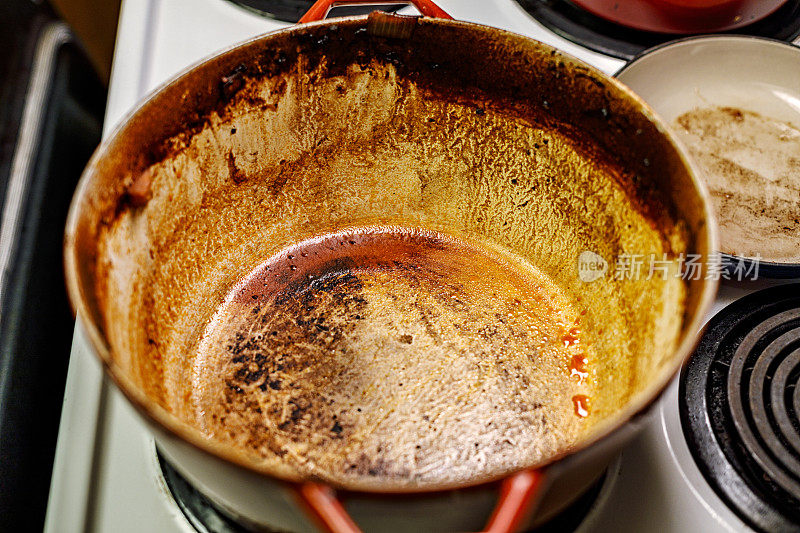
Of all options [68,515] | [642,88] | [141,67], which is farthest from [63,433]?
[642,88]

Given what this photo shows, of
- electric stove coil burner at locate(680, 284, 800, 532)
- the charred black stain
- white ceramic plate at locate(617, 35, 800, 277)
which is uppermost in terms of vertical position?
the charred black stain

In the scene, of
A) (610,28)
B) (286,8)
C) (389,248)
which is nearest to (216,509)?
(389,248)

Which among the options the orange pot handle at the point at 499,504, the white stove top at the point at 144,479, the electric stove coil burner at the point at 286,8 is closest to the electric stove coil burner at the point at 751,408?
the white stove top at the point at 144,479

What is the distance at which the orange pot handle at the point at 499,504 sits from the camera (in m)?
0.32

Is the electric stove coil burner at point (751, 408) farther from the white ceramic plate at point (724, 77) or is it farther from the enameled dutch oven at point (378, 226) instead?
the white ceramic plate at point (724, 77)

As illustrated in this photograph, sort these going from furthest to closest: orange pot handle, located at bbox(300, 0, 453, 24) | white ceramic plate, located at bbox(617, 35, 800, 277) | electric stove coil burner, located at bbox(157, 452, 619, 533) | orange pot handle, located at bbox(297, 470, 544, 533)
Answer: white ceramic plate, located at bbox(617, 35, 800, 277)
orange pot handle, located at bbox(300, 0, 453, 24)
electric stove coil burner, located at bbox(157, 452, 619, 533)
orange pot handle, located at bbox(297, 470, 544, 533)

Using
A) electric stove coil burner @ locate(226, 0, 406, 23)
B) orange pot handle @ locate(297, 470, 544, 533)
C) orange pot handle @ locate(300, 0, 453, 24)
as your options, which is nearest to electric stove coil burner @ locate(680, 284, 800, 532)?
orange pot handle @ locate(297, 470, 544, 533)

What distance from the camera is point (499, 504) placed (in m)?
0.33

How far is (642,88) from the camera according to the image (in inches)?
28.3

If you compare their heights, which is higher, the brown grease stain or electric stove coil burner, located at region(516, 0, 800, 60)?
electric stove coil burner, located at region(516, 0, 800, 60)

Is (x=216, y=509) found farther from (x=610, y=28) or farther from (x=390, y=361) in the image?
(x=610, y=28)

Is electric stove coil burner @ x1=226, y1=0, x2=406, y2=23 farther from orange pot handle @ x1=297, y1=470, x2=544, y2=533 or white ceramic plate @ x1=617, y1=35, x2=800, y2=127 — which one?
orange pot handle @ x1=297, y1=470, x2=544, y2=533
